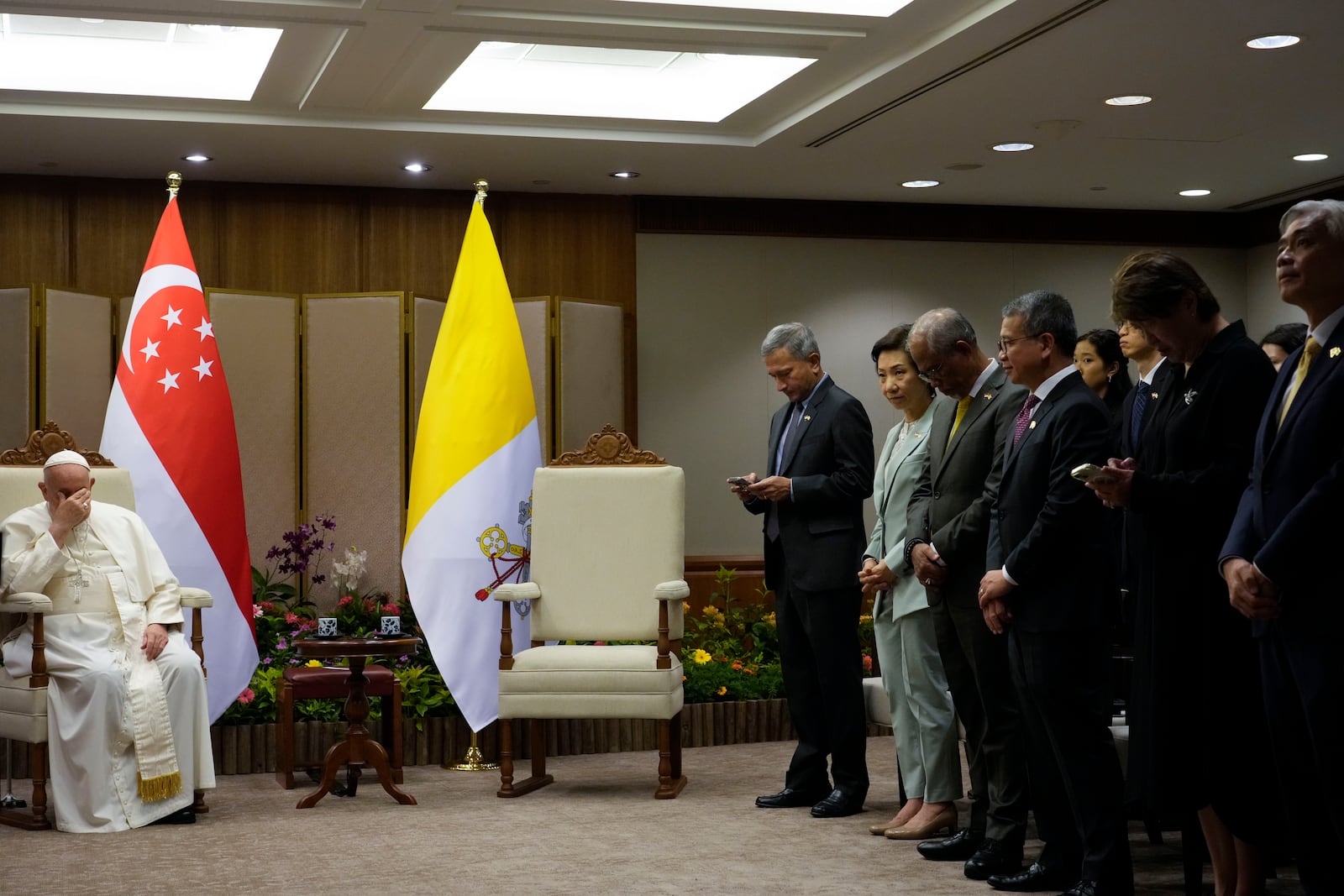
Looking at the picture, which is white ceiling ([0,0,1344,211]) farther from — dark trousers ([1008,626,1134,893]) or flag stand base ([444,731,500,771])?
flag stand base ([444,731,500,771])

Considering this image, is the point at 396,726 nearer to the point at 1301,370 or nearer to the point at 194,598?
the point at 194,598

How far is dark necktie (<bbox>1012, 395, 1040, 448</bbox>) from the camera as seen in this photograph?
3.85m

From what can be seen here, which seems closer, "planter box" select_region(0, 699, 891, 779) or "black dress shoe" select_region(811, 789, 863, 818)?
"black dress shoe" select_region(811, 789, 863, 818)

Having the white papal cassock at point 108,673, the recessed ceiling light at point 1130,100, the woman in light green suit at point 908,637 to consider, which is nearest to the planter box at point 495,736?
the white papal cassock at point 108,673

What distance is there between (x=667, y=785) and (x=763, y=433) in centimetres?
426

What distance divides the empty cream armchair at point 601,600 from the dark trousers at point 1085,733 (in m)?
2.08

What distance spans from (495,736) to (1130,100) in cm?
432

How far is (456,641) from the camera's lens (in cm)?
645

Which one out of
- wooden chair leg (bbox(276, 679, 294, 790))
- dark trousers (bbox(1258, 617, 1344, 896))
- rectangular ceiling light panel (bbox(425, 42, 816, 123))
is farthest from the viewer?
rectangular ceiling light panel (bbox(425, 42, 816, 123))

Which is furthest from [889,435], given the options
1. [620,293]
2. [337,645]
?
[620,293]

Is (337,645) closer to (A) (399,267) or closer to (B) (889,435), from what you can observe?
(B) (889,435)

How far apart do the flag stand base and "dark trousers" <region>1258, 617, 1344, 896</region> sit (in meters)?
4.06

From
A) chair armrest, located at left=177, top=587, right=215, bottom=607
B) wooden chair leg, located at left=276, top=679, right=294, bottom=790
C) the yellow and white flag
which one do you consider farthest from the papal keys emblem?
chair armrest, located at left=177, top=587, right=215, bottom=607

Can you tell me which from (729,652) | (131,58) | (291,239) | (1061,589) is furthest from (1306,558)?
(291,239)
